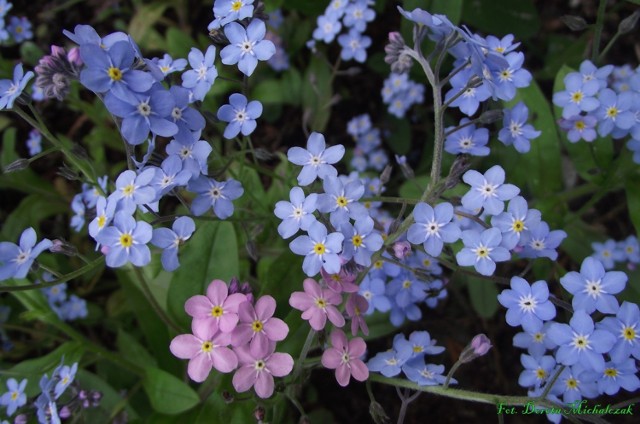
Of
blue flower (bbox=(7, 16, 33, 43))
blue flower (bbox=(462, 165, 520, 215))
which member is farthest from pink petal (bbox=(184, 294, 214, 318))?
blue flower (bbox=(7, 16, 33, 43))

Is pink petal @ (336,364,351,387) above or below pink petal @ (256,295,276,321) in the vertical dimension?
below

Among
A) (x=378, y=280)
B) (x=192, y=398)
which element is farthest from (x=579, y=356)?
(x=192, y=398)

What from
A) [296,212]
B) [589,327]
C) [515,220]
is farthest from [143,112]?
[589,327]

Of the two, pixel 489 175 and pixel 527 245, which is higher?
pixel 489 175

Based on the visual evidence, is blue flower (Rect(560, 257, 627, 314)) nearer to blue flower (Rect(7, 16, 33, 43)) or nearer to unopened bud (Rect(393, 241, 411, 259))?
unopened bud (Rect(393, 241, 411, 259))

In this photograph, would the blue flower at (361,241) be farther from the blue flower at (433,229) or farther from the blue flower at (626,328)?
the blue flower at (626,328)

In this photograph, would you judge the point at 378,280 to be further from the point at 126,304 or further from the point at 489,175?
the point at 126,304

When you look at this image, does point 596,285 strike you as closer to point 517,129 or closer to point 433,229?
point 433,229
